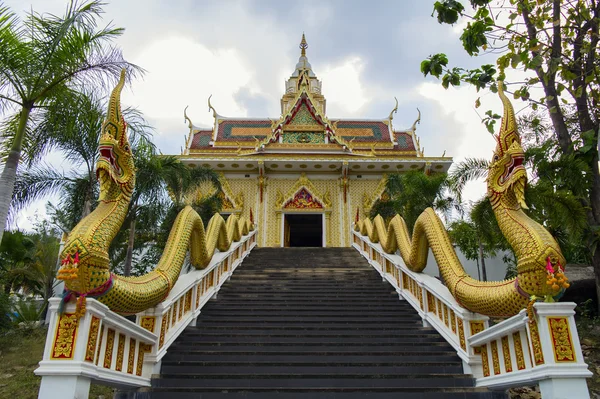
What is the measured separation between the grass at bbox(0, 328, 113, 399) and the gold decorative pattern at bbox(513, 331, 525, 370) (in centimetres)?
485

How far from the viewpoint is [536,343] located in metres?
3.31

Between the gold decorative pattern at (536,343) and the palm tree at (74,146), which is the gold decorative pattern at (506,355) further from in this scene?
the palm tree at (74,146)

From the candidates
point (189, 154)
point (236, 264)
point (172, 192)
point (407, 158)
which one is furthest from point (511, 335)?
point (189, 154)

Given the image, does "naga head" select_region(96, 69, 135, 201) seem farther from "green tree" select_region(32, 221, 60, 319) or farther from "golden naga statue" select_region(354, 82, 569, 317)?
"green tree" select_region(32, 221, 60, 319)

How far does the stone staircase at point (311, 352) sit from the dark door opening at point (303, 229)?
9.10 m

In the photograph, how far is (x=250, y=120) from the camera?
18.9 metres

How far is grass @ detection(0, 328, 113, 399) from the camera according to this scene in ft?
18.7

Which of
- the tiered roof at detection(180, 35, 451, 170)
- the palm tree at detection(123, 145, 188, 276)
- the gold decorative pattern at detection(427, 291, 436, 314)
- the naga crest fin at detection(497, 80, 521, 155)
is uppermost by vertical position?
the tiered roof at detection(180, 35, 451, 170)

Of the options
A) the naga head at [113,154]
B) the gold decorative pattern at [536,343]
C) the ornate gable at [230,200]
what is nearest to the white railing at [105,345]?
the naga head at [113,154]

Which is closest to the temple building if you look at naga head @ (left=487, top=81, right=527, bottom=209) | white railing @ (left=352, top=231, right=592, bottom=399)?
white railing @ (left=352, top=231, right=592, bottom=399)

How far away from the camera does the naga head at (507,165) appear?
397cm

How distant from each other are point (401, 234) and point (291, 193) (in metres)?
9.30

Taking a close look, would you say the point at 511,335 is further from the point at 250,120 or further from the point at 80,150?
the point at 250,120

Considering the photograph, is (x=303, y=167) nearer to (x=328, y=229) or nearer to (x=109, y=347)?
(x=328, y=229)
